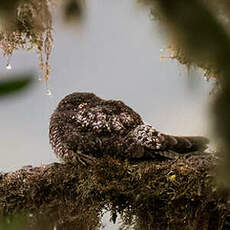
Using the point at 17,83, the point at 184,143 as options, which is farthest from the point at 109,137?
the point at 17,83

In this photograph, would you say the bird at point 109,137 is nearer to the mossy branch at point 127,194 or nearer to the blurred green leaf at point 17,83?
the mossy branch at point 127,194

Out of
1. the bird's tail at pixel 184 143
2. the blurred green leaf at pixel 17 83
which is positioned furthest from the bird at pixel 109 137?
the blurred green leaf at pixel 17 83

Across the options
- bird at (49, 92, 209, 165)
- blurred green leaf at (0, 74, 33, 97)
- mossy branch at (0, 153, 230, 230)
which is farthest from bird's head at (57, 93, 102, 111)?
blurred green leaf at (0, 74, 33, 97)

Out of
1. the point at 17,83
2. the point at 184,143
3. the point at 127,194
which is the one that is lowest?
the point at 17,83

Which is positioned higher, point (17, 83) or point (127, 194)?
point (127, 194)

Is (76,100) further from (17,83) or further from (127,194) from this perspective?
(17,83)

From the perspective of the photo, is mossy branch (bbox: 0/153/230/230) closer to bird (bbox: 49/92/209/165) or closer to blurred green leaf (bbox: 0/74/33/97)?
bird (bbox: 49/92/209/165)

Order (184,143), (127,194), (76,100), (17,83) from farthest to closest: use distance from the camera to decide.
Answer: (76,100)
(184,143)
(127,194)
(17,83)
